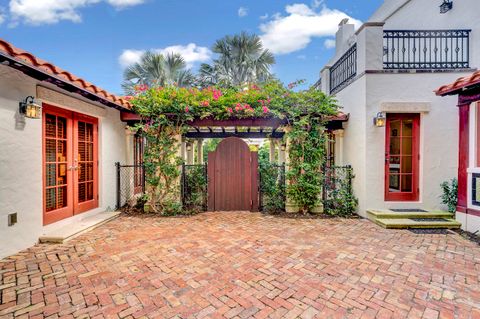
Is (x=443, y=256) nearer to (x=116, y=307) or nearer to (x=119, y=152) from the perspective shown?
(x=116, y=307)

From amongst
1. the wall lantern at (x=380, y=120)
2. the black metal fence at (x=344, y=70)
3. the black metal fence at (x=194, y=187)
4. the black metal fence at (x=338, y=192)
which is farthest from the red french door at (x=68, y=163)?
the black metal fence at (x=344, y=70)

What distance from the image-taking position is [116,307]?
7.37 ft

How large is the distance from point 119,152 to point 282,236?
4800 mm

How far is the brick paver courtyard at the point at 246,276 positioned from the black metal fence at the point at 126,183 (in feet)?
6.31

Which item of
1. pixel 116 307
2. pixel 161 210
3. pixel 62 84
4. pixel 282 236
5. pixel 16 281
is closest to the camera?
pixel 116 307

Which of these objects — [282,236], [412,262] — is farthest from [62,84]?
[412,262]

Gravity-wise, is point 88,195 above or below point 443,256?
above

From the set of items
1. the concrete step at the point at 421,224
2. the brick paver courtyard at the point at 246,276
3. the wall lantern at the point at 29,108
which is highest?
the wall lantern at the point at 29,108

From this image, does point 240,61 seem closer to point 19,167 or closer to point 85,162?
point 85,162

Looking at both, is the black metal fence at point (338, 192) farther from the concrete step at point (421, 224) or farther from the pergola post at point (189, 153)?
the pergola post at point (189, 153)

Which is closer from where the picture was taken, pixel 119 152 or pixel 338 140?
pixel 119 152

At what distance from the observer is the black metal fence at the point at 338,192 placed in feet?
19.6

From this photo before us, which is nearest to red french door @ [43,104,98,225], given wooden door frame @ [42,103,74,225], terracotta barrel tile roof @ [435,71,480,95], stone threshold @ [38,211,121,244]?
wooden door frame @ [42,103,74,225]

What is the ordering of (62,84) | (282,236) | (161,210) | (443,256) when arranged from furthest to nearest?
(161,210)
(282,236)
(62,84)
(443,256)
